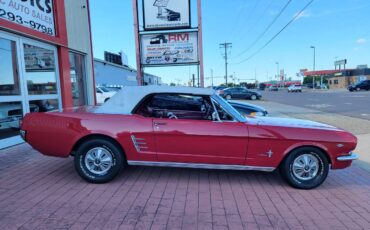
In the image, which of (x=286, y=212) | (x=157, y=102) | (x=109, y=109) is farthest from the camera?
(x=157, y=102)

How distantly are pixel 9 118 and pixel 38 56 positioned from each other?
1992mm

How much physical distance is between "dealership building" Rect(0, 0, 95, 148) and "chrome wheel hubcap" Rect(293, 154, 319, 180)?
6.34 metres

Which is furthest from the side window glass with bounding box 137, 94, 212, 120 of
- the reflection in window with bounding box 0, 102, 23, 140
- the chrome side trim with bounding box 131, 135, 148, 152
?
the reflection in window with bounding box 0, 102, 23, 140

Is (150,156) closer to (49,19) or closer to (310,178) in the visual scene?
(310,178)

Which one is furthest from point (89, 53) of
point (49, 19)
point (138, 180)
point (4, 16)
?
point (138, 180)

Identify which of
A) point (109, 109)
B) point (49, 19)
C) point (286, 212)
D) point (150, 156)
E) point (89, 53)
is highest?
point (49, 19)

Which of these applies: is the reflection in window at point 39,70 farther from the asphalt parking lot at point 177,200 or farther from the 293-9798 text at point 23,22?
the asphalt parking lot at point 177,200

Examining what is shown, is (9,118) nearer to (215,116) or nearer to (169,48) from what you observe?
(169,48)

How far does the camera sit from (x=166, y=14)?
360 inches

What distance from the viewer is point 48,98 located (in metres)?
7.86

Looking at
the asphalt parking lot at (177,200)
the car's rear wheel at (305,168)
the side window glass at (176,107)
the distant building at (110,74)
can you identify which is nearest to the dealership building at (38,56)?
the asphalt parking lot at (177,200)

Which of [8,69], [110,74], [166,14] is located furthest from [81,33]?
[110,74]

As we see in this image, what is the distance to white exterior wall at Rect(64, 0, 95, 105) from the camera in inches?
349

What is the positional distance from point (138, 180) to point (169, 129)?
3.51 feet
